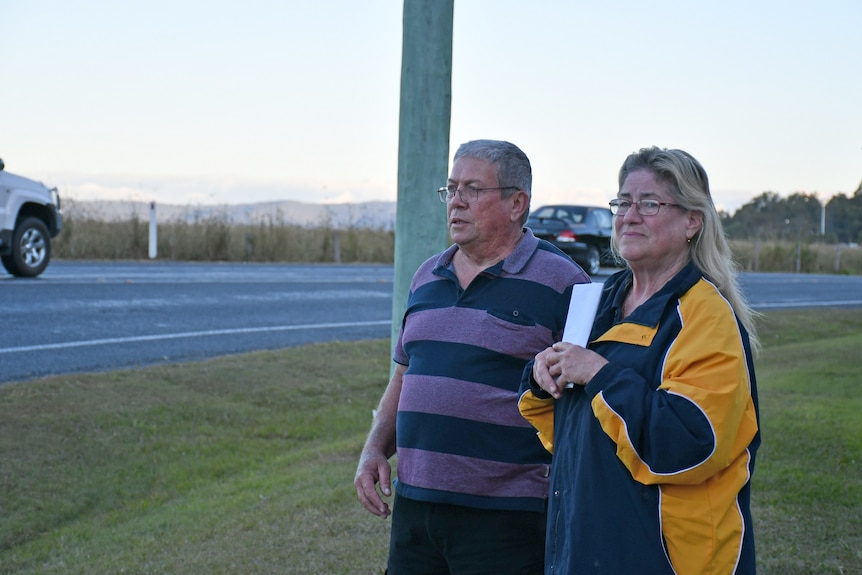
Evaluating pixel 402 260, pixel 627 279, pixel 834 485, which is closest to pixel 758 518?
pixel 834 485

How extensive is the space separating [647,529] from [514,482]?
83 cm

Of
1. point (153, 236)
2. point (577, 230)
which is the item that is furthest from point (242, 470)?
point (153, 236)

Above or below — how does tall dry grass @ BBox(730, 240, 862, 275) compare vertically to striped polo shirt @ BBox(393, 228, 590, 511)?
below

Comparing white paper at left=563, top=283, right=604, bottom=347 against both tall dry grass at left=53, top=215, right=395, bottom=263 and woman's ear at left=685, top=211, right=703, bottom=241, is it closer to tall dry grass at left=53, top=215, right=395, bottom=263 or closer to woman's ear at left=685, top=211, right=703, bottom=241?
woman's ear at left=685, top=211, right=703, bottom=241

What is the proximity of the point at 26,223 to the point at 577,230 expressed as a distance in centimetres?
1175

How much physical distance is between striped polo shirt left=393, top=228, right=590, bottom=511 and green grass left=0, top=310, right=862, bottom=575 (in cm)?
188

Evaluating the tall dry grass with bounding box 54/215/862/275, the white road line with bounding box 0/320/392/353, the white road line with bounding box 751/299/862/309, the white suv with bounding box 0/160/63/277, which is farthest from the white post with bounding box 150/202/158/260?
the white road line with bounding box 751/299/862/309

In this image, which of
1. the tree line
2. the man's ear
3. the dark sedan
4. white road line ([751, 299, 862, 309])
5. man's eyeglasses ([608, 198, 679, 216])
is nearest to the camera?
man's eyeglasses ([608, 198, 679, 216])

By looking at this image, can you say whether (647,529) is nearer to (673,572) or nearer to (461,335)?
(673,572)

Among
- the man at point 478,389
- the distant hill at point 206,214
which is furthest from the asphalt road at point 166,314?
the distant hill at point 206,214

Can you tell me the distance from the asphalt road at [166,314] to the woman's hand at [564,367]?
22.4 feet

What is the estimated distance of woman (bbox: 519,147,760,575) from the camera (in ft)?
7.63

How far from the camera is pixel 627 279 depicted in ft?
9.27

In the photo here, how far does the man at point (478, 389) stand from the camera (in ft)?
10.4
